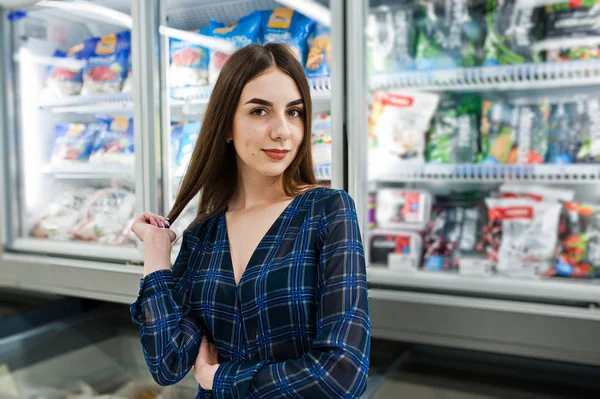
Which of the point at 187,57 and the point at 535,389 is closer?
the point at 535,389

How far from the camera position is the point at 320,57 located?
1912 mm

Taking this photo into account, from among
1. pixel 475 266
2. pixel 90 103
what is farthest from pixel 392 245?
pixel 90 103

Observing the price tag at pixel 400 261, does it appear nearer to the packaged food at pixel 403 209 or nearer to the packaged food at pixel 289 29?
the packaged food at pixel 403 209

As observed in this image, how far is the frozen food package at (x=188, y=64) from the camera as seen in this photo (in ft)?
7.05

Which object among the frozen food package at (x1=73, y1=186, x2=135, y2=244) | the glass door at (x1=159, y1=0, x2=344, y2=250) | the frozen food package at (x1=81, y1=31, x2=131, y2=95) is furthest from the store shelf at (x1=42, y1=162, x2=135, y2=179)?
the frozen food package at (x1=81, y1=31, x2=131, y2=95)

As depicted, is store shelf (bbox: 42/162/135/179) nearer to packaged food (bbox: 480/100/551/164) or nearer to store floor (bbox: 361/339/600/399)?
store floor (bbox: 361/339/600/399)

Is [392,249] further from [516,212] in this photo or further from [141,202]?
[141,202]

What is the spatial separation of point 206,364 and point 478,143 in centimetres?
134

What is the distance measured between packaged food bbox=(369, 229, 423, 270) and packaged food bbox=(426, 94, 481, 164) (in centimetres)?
29

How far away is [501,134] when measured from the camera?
73.1 inches

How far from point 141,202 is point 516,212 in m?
1.34

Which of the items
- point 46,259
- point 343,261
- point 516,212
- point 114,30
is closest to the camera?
point 343,261

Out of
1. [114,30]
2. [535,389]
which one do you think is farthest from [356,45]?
[114,30]

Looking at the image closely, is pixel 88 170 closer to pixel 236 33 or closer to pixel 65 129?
pixel 65 129
